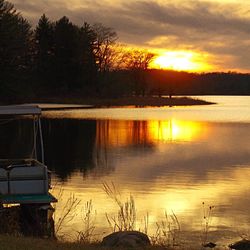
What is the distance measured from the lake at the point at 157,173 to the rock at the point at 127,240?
1741mm

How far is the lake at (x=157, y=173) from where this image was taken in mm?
14055

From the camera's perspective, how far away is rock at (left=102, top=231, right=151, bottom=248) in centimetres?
1013

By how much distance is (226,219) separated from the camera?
14.1 metres

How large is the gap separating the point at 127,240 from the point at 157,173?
11.4m

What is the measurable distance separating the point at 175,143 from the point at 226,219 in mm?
19403

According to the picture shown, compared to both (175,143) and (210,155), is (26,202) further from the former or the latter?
(175,143)

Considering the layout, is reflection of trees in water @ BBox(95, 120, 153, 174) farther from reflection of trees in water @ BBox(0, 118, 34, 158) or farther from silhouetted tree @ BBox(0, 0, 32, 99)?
silhouetted tree @ BBox(0, 0, 32, 99)

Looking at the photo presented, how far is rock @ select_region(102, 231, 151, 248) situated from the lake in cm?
174

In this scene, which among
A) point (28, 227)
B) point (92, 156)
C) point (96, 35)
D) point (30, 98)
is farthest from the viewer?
point (96, 35)

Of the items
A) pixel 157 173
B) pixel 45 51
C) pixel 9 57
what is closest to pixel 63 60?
pixel 45 51

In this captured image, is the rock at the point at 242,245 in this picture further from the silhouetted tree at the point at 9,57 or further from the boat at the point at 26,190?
the silhouetted tree at the point at 9,57

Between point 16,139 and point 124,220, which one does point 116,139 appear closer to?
point 16,139

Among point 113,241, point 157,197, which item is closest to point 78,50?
point 157,197

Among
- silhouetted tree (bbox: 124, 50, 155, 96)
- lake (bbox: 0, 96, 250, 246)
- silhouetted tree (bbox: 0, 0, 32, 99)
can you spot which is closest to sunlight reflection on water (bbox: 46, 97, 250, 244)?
lake (bbox: 0, 96, 250, 246)
